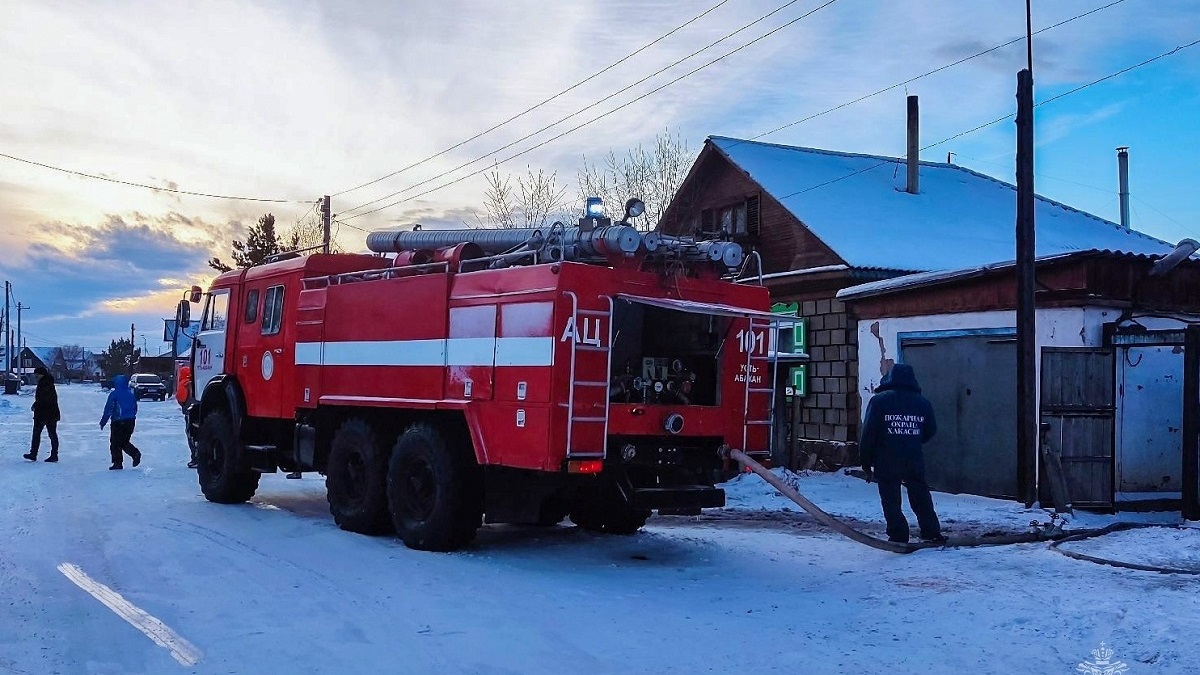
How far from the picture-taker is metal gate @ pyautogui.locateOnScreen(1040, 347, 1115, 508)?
1202 cm

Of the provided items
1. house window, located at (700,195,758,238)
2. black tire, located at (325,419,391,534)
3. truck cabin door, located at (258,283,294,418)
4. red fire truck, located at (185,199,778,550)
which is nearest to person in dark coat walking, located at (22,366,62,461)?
truck cabin door, located at (258,283,294,418)

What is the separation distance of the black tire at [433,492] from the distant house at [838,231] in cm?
824

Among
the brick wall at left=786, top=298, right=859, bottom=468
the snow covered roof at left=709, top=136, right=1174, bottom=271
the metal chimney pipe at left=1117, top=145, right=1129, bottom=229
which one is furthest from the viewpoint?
the metal chimney pipe at left=1117, top=145, right=1129, bottom=229

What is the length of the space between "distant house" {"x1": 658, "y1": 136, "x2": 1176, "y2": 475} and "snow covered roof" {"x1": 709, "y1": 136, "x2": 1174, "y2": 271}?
41mm

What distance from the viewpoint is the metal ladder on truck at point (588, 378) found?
8.52m

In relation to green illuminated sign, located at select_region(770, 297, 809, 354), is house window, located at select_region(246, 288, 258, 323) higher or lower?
lower

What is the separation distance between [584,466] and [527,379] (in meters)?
0.88

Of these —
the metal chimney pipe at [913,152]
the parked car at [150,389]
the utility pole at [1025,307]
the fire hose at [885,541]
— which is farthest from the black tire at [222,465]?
the parked car at [150,389]

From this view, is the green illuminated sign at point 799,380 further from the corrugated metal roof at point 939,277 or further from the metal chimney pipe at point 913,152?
the metal chimney pipe at point 913,152

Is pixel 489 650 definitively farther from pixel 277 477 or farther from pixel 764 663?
pixel 277 477

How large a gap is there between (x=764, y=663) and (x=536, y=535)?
5.27m

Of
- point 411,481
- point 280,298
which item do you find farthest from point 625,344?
point 280,298

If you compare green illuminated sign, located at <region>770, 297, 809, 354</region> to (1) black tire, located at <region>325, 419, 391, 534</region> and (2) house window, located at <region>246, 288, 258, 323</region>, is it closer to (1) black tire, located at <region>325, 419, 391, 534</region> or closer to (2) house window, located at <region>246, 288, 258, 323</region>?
(2) house window, located at <region>246, 288, 258, 323</region>

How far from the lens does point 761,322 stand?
33.4 feet
